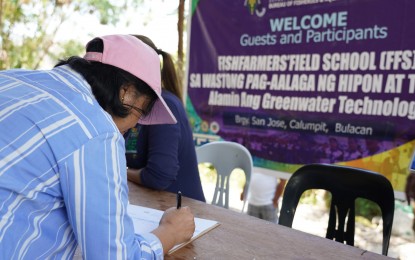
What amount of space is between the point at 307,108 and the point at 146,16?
4.33 m

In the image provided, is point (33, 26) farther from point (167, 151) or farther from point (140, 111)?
point (140, 111)

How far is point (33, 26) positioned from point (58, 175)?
580 centimetres

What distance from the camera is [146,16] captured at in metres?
6.15

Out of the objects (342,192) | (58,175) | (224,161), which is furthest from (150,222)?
(224,161)

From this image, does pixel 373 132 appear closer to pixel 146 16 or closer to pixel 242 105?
pixel 242 105

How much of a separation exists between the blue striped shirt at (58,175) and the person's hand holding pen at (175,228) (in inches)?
10.1

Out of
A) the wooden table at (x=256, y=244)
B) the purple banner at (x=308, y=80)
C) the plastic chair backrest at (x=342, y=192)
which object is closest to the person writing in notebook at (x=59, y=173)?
the wooden table at (x=256, y=244)

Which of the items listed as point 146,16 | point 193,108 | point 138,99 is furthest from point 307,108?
point 146,16

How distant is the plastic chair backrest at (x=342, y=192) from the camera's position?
1408mm

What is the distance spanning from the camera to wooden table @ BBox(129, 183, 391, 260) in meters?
1.01

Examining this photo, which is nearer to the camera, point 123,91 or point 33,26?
point 123,91

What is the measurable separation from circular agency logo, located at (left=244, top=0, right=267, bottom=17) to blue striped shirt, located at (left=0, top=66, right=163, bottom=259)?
221 centimetres

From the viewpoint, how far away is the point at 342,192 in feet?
4.93

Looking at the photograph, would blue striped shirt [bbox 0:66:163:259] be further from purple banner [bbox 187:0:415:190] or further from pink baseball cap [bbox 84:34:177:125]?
purple banner [bbox 187:0:415:190]
